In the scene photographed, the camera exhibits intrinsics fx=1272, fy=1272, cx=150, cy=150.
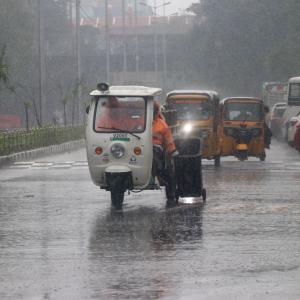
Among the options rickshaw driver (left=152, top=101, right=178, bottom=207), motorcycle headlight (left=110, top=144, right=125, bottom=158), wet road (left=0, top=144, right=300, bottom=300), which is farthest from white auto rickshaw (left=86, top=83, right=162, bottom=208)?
wet road (left=0, top=144, right=300, bottom=300)

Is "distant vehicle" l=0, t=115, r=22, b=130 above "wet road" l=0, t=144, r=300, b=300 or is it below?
below

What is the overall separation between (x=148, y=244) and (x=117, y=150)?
480 cm

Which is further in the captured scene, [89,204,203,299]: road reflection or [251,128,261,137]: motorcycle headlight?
[251,128,261,137]: motorcycle headlight

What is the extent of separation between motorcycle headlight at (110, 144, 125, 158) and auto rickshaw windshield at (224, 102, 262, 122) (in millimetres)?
17034

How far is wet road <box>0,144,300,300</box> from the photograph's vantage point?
1041 cm

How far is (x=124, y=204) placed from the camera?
1908 cm

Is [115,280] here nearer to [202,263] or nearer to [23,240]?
[202,263]

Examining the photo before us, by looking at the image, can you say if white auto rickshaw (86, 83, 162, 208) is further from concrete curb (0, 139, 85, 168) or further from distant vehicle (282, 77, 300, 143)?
distant vehicle (282, 77, 300, 143)

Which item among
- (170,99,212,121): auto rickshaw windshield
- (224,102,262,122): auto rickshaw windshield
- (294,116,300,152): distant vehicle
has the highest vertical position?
(170,99,212,121): auto rickshaw windshield

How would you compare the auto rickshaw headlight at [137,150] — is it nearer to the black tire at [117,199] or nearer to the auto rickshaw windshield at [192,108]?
the black tire at [117,199]

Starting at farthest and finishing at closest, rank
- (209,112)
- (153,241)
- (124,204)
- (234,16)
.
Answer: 1. (234,16)
2. (209,112)
3. (124,204)
4. (153,241)

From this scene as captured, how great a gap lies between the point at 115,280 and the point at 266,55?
86121 millimetres

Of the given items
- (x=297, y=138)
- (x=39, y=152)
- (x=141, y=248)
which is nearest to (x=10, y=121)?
(x=39, y=152)

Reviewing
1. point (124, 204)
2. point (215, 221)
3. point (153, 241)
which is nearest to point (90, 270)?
point (153, 241)
